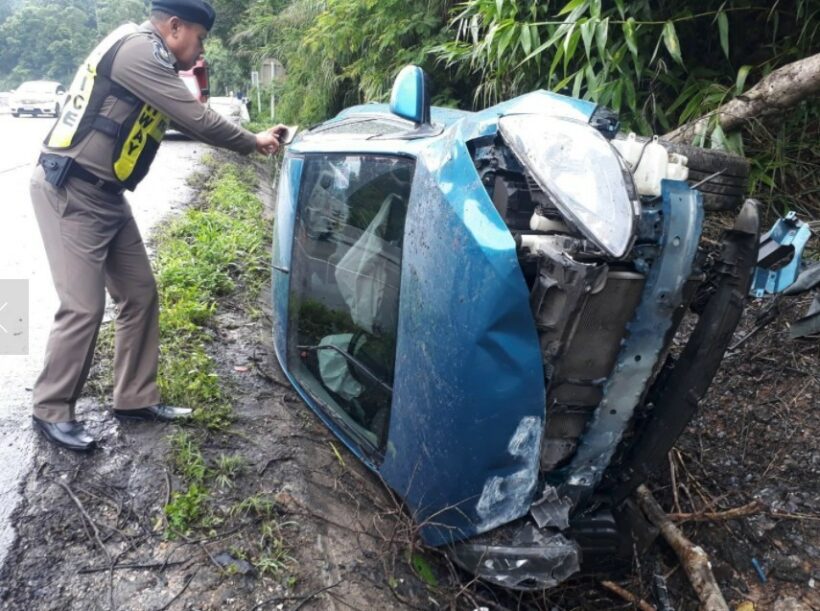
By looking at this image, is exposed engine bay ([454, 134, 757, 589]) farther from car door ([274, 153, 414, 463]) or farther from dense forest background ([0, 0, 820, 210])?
Answer: dense forest background ([0, 0, 820, 210])

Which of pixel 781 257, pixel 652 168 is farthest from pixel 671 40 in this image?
pixel 652 168

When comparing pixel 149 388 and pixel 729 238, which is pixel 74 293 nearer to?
pixel 149 388

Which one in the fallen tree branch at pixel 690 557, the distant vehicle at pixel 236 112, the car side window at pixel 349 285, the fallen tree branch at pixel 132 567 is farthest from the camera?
the distant vehicle at pixel 236 112

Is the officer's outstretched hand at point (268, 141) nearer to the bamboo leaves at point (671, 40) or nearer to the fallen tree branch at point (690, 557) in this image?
the fallen tree branch at point (690, 557)

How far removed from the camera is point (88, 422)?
2963 mm

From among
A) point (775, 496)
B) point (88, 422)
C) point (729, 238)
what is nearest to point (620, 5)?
point (729, 238)

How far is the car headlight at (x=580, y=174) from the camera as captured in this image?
6.09ft

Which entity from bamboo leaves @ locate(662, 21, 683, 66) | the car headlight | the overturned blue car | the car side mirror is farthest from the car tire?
bamboo leaves @ locate(662, 21, 683, 66)

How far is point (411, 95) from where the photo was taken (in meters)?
2.51

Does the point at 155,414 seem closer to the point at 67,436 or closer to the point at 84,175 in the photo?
the point at 67,436

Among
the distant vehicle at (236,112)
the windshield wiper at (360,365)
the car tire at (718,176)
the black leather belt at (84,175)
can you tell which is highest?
the car tire at (718,176)

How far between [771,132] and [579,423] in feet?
10.0

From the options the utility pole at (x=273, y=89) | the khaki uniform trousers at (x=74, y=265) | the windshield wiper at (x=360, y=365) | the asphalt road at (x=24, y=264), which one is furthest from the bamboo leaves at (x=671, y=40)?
the utility pole at (x=273, y=89)

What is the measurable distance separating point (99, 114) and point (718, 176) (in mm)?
2443
